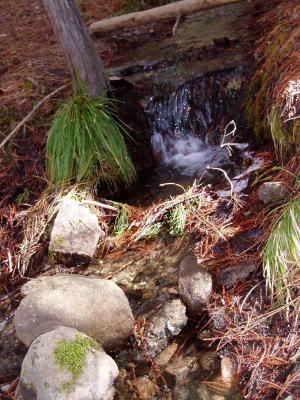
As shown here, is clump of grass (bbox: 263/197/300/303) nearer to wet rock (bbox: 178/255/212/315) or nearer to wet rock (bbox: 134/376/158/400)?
wet rock (bbox: 178/255/212/315)

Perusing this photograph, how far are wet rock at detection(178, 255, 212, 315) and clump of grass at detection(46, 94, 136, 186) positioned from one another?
1373 millimetres

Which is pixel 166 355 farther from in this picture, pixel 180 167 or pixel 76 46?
pixel 76 46

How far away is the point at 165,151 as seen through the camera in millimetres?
4762

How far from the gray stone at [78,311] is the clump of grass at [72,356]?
19cm

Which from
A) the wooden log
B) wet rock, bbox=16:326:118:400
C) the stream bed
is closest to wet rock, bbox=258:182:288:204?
the stream bed

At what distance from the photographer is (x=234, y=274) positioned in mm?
3090

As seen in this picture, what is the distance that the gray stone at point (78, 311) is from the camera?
299cm

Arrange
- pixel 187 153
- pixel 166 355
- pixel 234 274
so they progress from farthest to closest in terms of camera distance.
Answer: pixel 187 153 → pixel 234 274 → pixel 166 355

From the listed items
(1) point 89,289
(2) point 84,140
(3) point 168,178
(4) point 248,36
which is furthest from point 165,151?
(1) point 89,289

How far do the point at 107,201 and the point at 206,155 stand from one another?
3.19ft

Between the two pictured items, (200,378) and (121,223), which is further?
(121,223)

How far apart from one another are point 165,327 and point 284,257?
787 millimetres

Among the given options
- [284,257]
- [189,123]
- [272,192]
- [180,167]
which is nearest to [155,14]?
[189,123]

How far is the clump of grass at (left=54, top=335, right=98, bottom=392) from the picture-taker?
2.67 m
